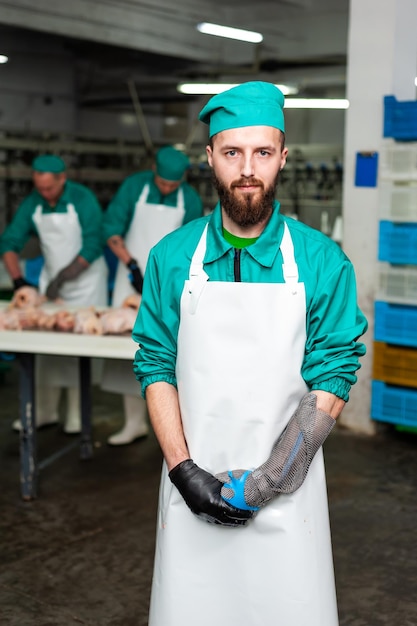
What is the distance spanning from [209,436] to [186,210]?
11.4ft

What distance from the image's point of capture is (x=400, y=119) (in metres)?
5.12

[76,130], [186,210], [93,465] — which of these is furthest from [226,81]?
[93,465]

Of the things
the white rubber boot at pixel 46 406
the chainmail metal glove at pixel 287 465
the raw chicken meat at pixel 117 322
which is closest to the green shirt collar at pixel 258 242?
the chainmail metal glove at pixel 287 465

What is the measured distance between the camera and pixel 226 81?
12.4 m

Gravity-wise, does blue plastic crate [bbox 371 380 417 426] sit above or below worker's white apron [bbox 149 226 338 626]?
below

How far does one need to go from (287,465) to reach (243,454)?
5.4 inches

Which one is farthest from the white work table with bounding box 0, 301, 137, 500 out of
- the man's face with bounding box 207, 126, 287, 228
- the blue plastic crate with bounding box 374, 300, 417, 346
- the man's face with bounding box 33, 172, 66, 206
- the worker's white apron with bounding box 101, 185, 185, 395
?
the man's face with bounding box 207, 126, 287, 228

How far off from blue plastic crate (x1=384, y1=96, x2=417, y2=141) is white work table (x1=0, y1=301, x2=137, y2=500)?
2.16m

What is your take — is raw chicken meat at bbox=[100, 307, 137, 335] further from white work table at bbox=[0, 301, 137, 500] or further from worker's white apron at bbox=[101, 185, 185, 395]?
worker's white apron at bbox=[101, 185, 185, 395]

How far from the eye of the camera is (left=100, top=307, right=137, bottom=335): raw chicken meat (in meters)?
4.30

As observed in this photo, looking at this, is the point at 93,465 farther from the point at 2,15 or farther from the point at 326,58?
the point at 326,58

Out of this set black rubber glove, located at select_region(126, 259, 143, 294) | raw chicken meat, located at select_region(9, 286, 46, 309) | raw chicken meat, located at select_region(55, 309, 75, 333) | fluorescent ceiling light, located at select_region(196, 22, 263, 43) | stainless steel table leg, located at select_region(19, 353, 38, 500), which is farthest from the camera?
fluorescent ceiling light, located at select_region(196, 22, 263, 43)

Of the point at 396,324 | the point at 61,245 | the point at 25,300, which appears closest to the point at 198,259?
the point at 25,300

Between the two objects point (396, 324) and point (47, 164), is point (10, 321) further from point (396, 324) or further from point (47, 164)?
point (396, 324)
